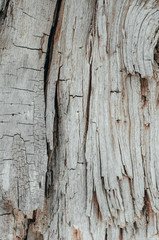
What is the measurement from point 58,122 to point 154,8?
70cm

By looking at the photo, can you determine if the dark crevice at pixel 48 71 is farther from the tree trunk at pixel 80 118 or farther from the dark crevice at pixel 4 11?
the dark crevice at pixel 4 11

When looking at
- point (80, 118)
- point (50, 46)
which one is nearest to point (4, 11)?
point (50, 46)

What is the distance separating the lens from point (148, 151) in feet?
4.48

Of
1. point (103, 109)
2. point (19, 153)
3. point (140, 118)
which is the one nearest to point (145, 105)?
point (140, 118)

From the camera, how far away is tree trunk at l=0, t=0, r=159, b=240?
50.1 inches

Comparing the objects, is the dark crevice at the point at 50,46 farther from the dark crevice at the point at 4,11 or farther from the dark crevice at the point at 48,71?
the dark crevice at the point at 4,11

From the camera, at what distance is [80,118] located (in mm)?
1351

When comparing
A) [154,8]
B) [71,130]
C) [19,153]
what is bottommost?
[19,153]

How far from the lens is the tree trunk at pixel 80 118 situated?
1272 mm

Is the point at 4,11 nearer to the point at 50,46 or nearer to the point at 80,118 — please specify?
the point at 50,46

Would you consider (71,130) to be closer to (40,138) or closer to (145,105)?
(40,138)

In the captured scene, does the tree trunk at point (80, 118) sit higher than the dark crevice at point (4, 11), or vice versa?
the dark crevice at point (4, 11)

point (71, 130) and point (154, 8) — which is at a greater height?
point (154, 8)

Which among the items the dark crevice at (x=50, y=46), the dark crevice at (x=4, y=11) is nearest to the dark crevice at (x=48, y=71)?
the dark crevice at (x=50, y=46)
